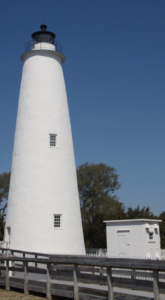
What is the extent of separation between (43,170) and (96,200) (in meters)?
16.8

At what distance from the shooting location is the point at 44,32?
23734mm

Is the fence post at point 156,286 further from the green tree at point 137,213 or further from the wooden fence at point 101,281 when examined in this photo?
the green tree at point 137,213

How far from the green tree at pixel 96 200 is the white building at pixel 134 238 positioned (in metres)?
9.86

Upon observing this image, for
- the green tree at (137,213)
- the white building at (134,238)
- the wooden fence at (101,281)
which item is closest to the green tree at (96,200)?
the green tree at (137,213)

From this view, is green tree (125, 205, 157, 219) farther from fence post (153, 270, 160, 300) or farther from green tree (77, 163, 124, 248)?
fence post (153, 270, 160, 300)

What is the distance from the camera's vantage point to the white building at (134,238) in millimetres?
19750

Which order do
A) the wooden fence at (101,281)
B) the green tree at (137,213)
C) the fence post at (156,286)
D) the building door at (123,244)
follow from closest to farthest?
1. the fence post at (156,286)
2. the wooden fence at (101,281)
3. the building door at (123,244)
4. the green tree at (137,213)

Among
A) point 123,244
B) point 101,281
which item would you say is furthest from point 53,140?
point 101,281

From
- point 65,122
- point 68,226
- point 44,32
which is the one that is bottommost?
point 68,226

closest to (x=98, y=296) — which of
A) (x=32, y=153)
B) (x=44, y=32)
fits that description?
(x=32, y=153)

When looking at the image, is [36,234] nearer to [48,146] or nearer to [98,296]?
[48,146]

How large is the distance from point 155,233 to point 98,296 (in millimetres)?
11523

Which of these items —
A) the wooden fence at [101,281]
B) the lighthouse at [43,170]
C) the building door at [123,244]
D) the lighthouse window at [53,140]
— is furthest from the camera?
the lighthouse window at [53,140]

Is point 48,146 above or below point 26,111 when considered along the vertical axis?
below
